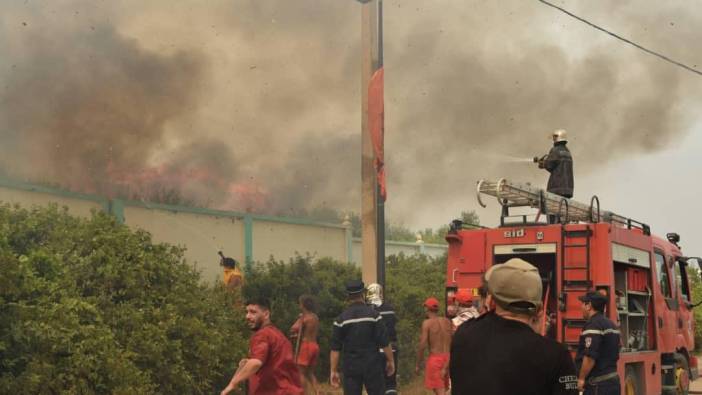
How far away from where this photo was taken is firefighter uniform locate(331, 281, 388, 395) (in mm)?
8633

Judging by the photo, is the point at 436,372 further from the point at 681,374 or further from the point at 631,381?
the point at 681,374

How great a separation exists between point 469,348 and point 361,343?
5.30 meters

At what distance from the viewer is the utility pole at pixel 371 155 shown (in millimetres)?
11352

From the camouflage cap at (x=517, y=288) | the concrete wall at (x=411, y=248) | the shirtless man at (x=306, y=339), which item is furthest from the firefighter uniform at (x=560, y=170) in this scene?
the concrete wall at (x=411, y=248)

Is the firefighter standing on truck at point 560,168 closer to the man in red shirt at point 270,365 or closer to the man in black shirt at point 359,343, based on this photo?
the man in black shirt at point 359,343

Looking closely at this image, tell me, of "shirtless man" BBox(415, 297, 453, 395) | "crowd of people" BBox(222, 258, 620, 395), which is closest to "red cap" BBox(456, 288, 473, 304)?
"crowd of people" BBox(222, 258, 620, 395)

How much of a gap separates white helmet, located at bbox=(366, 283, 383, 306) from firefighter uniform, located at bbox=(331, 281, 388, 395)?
165 centimetres

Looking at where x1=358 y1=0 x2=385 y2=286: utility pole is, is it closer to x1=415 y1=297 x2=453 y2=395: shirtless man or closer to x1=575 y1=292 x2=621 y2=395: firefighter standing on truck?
x1=415 y1=297 x2=453 y2=395: shirtless man

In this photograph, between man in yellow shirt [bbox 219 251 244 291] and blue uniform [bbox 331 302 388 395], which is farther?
A: man in yellow shirt [bbox 219 251 244 291]

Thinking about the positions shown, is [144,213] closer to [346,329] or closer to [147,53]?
[147,53]

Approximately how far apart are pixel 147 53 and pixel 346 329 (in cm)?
635

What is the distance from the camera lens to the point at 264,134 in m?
15.4

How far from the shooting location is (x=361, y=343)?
863 centimetres

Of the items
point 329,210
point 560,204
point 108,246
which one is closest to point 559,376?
point 108,246
